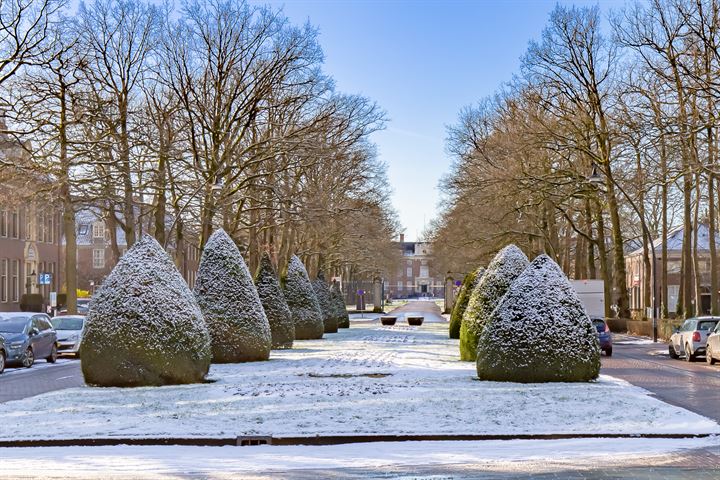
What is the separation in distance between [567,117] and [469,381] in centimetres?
3140

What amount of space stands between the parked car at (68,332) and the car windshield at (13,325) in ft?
15.8

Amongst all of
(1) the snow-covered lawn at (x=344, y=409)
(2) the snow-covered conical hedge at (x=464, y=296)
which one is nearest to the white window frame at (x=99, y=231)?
(2) the snow-covered conical hedge at (x=464, y=296)

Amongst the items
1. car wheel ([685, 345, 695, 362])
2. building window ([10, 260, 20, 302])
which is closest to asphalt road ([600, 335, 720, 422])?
car wheel ([685, 345, 695, 362])

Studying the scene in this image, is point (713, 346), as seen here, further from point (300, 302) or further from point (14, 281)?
point (14, 281)

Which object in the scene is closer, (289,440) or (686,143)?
(289,440)

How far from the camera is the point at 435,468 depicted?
1120 centimetres

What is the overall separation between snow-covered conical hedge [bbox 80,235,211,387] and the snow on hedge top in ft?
26.7

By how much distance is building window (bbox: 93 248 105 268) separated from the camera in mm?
→ 113562

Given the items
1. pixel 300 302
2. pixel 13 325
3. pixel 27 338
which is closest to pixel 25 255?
pixel 300 302

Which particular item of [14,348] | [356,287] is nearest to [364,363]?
[14,348]

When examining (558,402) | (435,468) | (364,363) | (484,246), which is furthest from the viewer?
(484,246)

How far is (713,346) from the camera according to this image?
2998cm

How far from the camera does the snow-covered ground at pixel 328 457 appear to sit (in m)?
11.2

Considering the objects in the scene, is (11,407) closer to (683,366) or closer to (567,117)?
(683,366)
